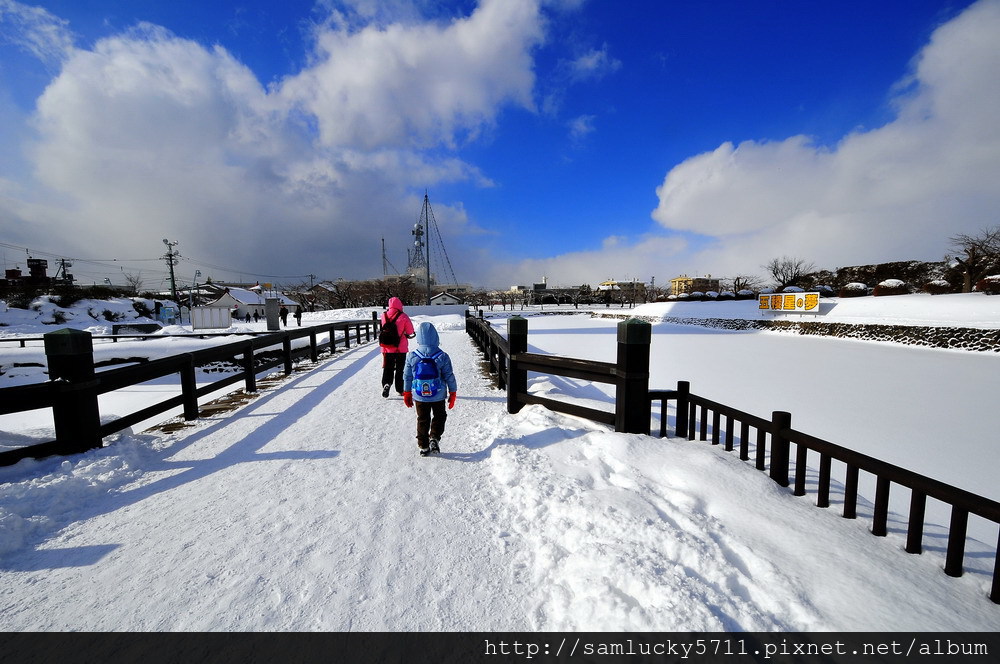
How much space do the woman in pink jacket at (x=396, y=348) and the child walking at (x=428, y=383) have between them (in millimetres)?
2172

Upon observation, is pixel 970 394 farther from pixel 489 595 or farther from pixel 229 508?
pixel 229 508

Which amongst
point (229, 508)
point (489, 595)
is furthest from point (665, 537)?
point (229, 508)

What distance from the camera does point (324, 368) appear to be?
9180 mm

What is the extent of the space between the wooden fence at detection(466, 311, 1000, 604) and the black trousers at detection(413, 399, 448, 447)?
4.95 feet

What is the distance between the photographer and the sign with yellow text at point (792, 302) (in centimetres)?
1989

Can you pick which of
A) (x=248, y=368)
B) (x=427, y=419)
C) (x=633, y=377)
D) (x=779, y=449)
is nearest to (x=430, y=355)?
(x=427, y=419)

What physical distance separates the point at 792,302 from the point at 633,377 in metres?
22.8

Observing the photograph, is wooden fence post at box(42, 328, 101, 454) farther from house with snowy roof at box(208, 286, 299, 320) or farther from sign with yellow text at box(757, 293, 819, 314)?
house with snowy roof at box(208, 286, 299, 320)

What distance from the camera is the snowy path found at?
1.94 meters

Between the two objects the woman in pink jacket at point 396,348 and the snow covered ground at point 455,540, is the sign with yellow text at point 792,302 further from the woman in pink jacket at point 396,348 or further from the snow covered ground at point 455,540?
the woman in pink jacket at point 396,348

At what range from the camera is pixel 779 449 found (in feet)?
10.5
